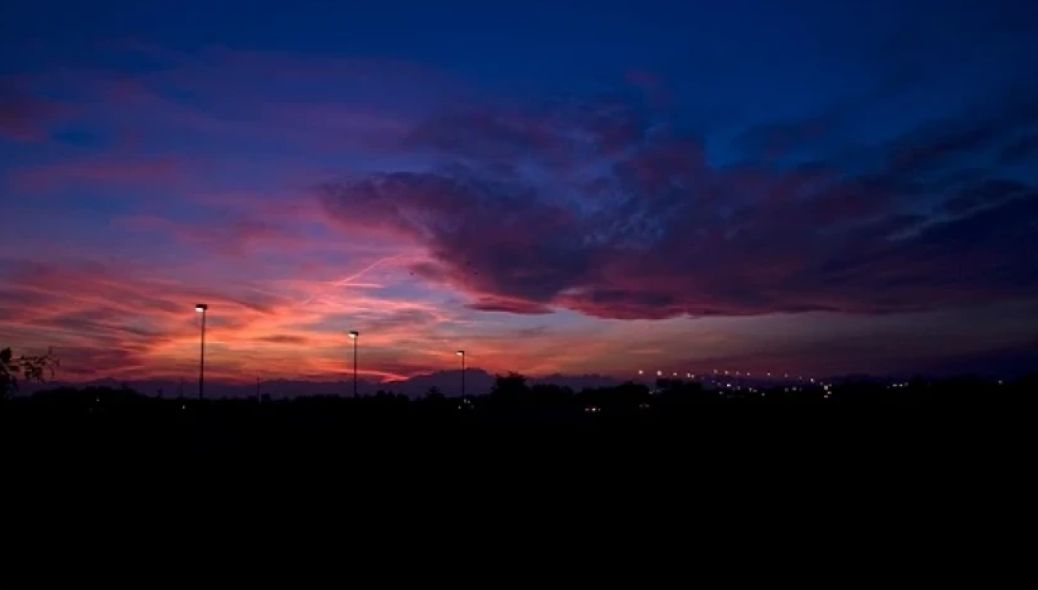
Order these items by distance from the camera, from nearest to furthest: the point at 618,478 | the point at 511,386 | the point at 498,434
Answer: the point at 618,478 < the point at 498,434 < the point at 511,386

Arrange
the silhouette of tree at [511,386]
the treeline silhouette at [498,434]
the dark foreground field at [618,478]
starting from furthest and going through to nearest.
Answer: the silhouette of tree at [511,386]
the treeline silhouette at [498,434]
the dark foreground field at [618,478]

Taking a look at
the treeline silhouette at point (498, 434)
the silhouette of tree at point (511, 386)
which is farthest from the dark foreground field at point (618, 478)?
the silhouette of tree at point (511, 386)

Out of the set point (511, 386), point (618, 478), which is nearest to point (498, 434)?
point (618, 478)

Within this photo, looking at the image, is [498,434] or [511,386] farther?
[511,386]

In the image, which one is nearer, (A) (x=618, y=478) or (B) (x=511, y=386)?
(A) (x=618, y=478)

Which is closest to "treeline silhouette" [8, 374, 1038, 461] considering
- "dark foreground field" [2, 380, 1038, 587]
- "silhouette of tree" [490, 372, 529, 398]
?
"dark foreground field" [2, 380, 1038, 587]

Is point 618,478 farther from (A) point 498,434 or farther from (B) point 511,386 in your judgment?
(B) point 511,386

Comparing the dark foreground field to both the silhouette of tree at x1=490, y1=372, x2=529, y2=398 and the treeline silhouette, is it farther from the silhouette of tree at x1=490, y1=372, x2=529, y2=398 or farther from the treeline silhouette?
the silhouette of tree at x1=490, y1=372, x2=529, y2=398

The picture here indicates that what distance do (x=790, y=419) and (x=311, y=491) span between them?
2658cm

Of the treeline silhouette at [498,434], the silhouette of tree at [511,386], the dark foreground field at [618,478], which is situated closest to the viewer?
the dark foreground field at [618,478]

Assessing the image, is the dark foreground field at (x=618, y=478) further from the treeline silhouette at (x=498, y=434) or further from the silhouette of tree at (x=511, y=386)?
the silhouette of tree at (x=511, y=386)

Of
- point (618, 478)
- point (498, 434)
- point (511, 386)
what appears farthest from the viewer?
point (511, 386)

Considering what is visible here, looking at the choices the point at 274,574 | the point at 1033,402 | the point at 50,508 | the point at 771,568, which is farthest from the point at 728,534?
the point at 1033,402

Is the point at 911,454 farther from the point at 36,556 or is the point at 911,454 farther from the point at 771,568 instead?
the point at 36,556
